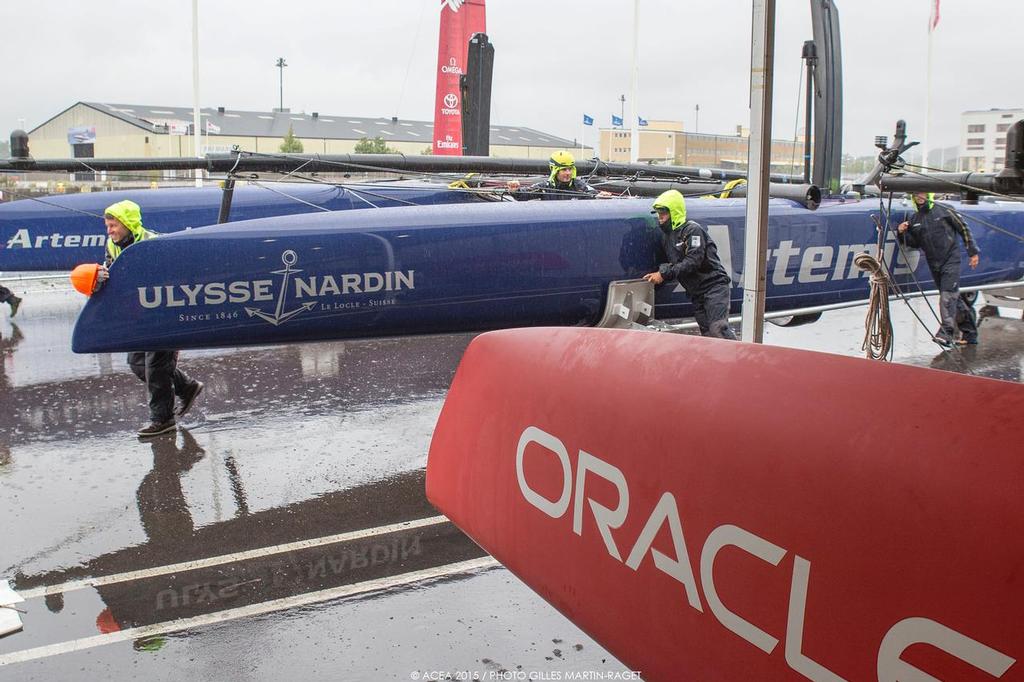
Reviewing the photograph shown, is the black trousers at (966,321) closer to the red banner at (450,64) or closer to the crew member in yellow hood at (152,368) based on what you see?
the crew member in yellow hood at (152,368)

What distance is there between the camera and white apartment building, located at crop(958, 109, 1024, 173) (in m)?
3.45

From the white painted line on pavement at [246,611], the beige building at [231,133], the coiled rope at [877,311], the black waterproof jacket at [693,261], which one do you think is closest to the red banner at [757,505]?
the white painted line on pavement at [246,611]

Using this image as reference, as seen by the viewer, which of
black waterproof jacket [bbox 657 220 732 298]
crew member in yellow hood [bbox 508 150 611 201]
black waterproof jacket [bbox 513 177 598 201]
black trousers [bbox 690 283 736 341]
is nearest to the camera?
black waterproof jacket [bbox 657 220 732 298]

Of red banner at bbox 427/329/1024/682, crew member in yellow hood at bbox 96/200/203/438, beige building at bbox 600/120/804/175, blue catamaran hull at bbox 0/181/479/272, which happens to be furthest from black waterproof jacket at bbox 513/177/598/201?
red banner at bbox 427/329/1024/682

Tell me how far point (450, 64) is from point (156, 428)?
12.9 metres

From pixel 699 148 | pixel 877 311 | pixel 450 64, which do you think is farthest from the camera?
pixel 699 148

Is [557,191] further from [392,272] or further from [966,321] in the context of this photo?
[966,321]

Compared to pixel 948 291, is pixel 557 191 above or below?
above

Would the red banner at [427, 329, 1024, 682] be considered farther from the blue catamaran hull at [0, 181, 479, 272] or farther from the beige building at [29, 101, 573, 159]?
the beige building at [29, 101, 573, 159]

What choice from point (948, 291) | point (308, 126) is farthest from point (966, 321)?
point (308, 126)

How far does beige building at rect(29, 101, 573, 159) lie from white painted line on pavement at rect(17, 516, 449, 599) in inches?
1615

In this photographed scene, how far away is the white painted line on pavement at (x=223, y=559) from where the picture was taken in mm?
3980

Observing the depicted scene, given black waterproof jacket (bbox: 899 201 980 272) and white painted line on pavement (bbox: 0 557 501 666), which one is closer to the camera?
white painted line on pavement (bbox: 0 557 501 666)

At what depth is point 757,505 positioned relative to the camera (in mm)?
1721
